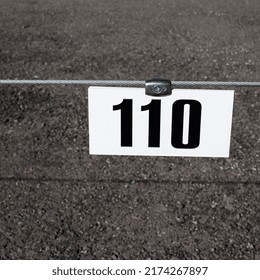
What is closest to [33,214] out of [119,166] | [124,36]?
[119,166]

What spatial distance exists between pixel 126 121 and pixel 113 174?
1.87 m

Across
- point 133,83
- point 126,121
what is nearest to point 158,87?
point 133,83

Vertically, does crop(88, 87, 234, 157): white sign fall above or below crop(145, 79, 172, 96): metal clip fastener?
below

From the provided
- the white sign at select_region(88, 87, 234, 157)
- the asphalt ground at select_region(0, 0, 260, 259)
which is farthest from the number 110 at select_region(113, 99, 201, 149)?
the asphalt ground at select_region(0, 0, 260, 259)

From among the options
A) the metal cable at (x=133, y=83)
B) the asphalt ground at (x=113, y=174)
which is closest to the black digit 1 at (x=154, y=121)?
the metal cable at (x=133, y=83)

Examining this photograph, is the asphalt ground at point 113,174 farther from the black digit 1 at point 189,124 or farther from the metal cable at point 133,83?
the metal cable at point 133,83

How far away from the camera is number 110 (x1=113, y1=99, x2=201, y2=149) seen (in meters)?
2.36

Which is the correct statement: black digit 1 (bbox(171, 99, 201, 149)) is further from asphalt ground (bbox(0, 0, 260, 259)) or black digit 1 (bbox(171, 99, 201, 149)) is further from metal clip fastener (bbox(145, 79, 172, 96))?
asphalt ground (bbox(0, 0, 260, 259))

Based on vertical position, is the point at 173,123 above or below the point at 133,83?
below

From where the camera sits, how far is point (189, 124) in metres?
2.41

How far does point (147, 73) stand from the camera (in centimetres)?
636

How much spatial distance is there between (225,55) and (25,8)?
4.34 metres

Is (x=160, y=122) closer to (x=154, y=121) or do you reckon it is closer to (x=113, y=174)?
(x=154, y=121)
